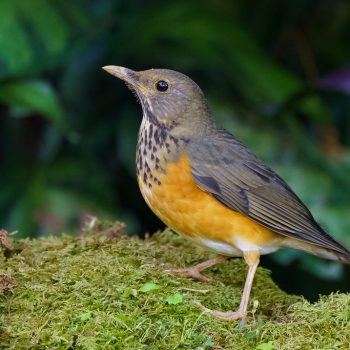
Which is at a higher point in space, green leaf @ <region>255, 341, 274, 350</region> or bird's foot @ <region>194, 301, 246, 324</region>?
bird's foot @ <region>194, 301, 246, 324</region>

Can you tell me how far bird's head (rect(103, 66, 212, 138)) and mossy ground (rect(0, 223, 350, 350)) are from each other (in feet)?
2.19

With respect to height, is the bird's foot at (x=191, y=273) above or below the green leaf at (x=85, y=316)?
above

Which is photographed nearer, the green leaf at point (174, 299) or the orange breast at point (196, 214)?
the green leaf at point (174, 299)

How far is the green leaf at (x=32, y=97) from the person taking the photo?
499 cm

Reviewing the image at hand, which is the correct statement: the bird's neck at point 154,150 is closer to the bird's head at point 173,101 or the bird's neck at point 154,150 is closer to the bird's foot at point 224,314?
the bird's head at point 173,101

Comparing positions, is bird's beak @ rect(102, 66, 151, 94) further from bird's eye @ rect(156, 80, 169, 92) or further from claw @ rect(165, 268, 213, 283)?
claw @ rect(165, 268, 213, 283)

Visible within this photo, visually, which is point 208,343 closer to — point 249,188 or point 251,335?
point 251,335

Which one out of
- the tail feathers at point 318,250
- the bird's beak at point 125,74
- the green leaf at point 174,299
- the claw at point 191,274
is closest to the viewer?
the green leaf at point 174,299

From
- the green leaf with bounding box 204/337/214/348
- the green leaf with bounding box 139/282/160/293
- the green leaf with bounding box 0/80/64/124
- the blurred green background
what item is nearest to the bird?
the green leaf with bounding box 139/282/160/293

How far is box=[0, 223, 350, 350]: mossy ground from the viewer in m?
2.86

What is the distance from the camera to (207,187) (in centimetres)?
360

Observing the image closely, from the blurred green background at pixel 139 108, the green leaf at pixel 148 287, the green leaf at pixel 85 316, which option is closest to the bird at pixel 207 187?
the green leaf at pixel 148 287

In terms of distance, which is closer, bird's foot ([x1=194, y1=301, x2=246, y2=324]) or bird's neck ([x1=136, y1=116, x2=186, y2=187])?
bird's foot ([x1=194, y1=301, x2=246, y2=324])

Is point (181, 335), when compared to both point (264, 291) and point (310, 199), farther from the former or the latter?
point (310, 199)
